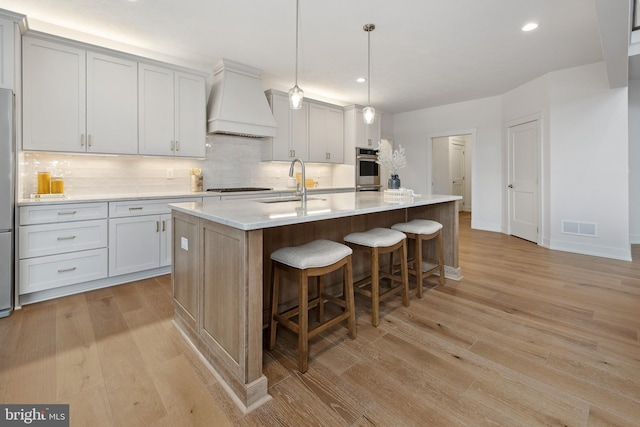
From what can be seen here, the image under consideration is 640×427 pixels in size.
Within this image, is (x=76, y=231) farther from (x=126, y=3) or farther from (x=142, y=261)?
(x=126, y=3)

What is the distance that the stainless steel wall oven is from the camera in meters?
6.00

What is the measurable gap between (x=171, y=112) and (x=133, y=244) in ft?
5.19

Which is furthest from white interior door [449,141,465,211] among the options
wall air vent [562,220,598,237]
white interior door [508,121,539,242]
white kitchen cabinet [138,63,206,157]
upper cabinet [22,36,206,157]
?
upper cabinet [22,36,206,157]

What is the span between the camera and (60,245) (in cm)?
282

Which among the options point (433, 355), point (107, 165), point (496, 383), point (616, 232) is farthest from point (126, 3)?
point (616, 232)

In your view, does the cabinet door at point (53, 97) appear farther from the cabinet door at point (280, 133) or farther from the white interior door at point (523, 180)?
the white interior door at point (523, 180)

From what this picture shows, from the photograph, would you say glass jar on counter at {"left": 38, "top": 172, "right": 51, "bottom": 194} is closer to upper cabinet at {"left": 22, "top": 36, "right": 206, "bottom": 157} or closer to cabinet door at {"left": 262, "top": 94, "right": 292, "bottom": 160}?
upper cabinet at {"left": 22, "top": 36, "right": 206, "bottom": 157}

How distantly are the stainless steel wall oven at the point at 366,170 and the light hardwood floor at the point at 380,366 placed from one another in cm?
349

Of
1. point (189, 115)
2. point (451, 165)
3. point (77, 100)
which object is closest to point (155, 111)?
point (189, 115)

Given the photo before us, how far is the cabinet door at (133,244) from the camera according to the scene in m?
3.11

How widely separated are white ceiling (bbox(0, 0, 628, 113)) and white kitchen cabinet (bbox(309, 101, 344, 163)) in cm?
69

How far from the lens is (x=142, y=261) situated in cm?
329

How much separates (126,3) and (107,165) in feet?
5.62

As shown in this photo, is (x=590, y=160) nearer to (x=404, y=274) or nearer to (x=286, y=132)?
(x=404, y=274)
